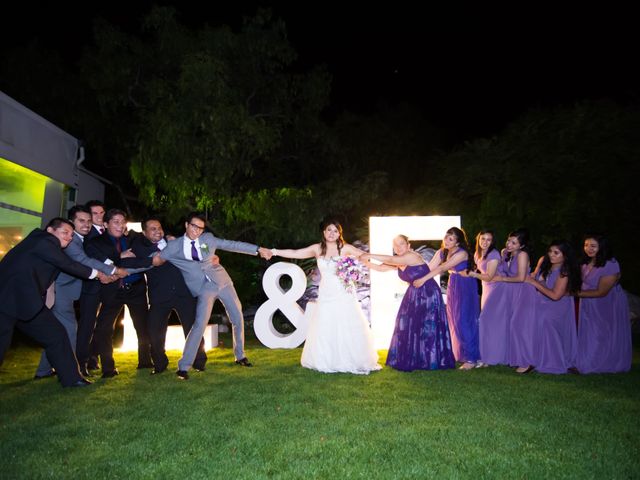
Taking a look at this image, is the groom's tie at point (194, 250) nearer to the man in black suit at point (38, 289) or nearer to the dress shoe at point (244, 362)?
the man in black suit at point (38, 289)

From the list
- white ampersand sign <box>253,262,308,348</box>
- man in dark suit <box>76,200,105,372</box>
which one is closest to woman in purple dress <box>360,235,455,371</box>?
white ampersand sign <box>253,262,308,348</box>

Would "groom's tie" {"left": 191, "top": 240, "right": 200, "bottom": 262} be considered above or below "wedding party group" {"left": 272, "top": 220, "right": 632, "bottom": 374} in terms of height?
above

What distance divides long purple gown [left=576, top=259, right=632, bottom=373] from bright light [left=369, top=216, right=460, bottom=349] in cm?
259

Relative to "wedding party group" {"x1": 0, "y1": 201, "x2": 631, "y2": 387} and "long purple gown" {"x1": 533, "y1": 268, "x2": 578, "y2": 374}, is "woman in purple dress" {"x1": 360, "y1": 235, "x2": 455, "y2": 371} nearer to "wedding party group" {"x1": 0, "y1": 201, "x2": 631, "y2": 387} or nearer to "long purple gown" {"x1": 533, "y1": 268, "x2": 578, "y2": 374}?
"wedding party group" {"x1": 0, "y1": 201, "x2": 631, "y2": 387}

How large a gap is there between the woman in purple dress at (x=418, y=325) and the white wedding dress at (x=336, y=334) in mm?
439

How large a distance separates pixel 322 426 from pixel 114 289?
380 centimetres

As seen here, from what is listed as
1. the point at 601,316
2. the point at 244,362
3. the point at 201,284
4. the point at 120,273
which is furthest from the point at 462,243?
the point at 120,273

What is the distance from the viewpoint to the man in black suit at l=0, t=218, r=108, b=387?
5.76m

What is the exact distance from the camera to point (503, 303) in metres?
7.93

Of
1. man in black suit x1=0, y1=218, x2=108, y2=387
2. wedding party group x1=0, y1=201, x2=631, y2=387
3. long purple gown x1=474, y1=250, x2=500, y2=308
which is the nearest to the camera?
man in black suit x1=0, y1=218, x2=108, y2=387

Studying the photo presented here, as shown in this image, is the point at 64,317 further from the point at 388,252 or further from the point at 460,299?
the point at 460,299

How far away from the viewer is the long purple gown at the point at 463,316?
7.78m

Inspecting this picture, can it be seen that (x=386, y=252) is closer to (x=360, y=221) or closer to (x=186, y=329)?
(x=186, y=329)

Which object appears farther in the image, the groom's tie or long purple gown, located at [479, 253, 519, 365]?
long purple gown, located at [479, 253, 519, 365]
